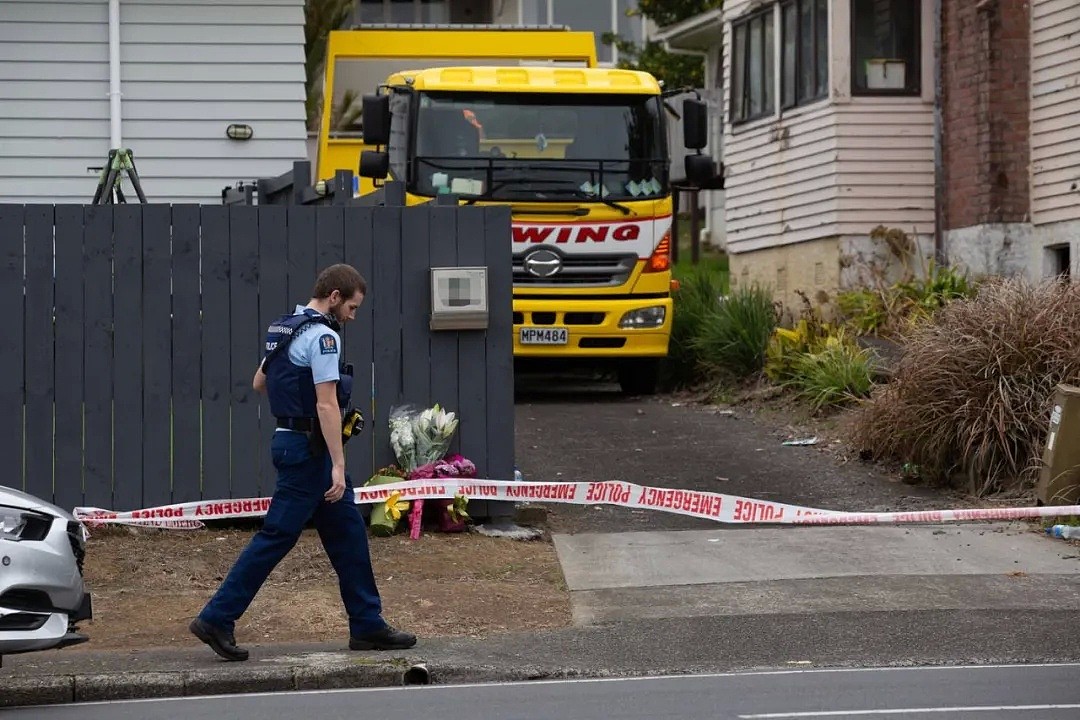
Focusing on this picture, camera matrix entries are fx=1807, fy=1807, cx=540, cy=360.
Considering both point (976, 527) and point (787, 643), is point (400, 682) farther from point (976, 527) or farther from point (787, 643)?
point (976, 527)

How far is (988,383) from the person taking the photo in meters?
12.4

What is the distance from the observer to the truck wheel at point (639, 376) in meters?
18.4

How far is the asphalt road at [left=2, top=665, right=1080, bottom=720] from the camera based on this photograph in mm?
7008

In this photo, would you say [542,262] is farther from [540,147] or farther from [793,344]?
[793,344]

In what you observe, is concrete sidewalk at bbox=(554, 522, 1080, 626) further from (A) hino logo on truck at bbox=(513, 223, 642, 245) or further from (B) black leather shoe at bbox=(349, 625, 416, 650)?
(A) hino logo on truck at bbox=(513, 223, 642, 245)

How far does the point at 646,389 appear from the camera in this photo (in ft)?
61.5

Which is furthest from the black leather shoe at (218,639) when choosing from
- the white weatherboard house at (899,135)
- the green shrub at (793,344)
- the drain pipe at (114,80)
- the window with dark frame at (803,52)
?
the window with dark frame at (803,52)

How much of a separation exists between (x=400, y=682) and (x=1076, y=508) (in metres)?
4.37

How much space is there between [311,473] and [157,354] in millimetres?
3255

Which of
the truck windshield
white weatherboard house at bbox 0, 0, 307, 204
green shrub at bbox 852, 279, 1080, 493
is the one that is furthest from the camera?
white weatherboard house at bbox 0, 0, 307, 204

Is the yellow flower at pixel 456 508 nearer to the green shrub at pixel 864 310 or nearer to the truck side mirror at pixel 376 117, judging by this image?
the truck side mirror at pixel 376 117

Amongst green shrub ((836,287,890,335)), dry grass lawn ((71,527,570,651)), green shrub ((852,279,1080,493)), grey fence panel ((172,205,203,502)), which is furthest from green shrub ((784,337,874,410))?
grey fence panel ((172,205,203,502))

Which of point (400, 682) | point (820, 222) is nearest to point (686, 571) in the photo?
point (400, 682)

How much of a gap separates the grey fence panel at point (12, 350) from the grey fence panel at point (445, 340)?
2457mm
